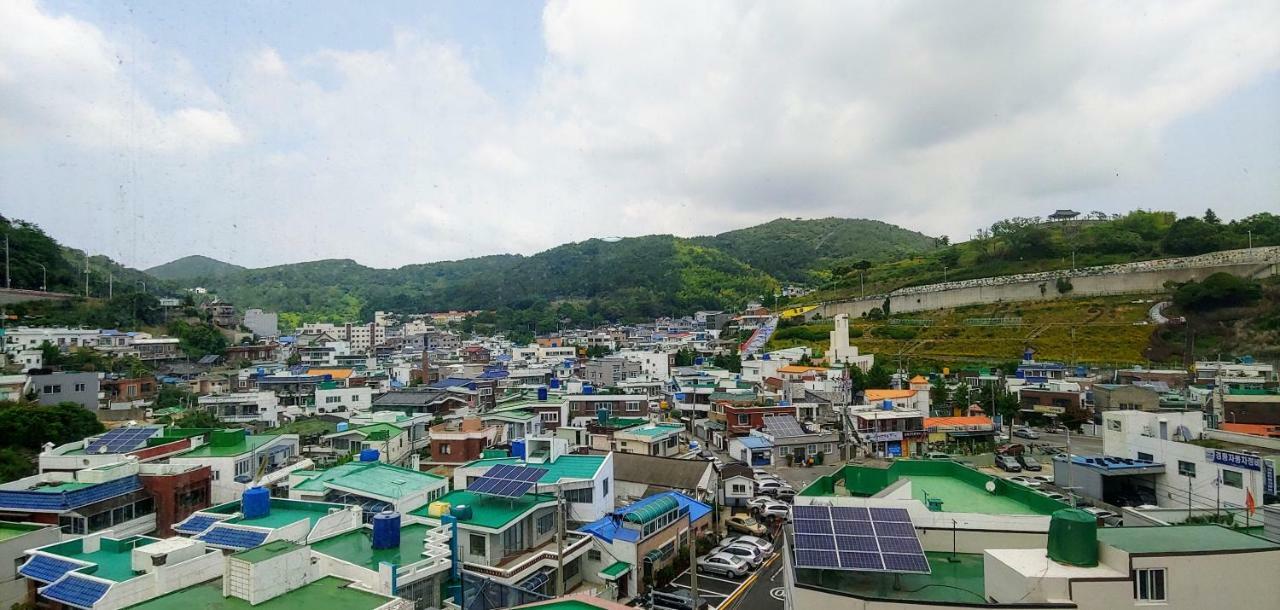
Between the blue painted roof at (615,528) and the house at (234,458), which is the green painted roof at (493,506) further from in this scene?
the house at (234,458)

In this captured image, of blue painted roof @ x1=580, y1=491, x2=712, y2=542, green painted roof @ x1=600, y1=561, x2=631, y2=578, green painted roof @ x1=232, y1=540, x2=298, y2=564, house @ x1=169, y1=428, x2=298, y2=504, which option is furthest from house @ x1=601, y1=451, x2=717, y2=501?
green painted roof @ x1=232, y1=540, x2=298, y2=564

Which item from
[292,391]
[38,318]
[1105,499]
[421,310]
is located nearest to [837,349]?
[1105,499]

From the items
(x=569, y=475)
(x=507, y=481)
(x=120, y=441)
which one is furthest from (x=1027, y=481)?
(x=120, y=441)

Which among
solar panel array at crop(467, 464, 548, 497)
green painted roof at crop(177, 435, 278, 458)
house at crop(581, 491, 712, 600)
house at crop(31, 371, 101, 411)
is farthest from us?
house at crop(31, 371, 101, 411)

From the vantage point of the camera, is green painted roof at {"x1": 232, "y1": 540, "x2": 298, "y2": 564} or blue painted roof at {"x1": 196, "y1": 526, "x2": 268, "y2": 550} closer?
green painted roof at {"x1": 232, "y1": 540, "x2": 298, "y2": 564}

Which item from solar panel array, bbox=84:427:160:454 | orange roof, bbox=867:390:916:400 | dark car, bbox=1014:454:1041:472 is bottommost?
dark car, bbox=1014:454:1041:472

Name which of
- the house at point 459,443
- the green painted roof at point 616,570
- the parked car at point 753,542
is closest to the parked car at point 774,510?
the parked car at point 753,542

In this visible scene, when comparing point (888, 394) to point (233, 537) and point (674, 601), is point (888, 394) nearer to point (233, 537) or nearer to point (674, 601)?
point (674, 601)

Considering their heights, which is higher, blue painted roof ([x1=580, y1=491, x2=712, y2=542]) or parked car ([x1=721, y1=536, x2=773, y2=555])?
blue painted roof ([x1=580, y1=491, x2=712, y2=542])

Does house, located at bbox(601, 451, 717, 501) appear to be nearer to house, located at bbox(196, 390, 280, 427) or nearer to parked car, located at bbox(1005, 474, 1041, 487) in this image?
parked car, located at bbox(1005, 474, 1041, 487)
